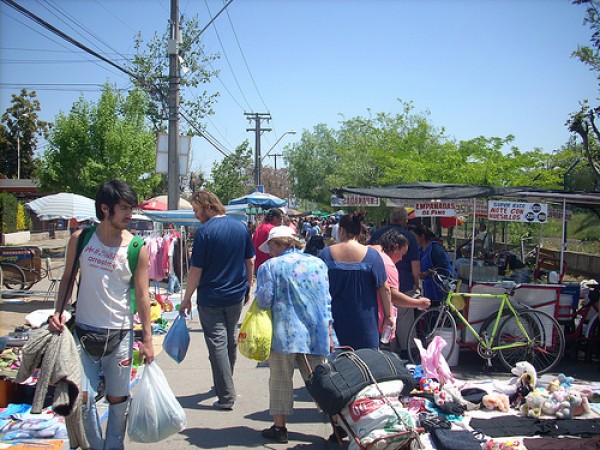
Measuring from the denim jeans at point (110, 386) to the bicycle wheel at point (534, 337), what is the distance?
4.35m

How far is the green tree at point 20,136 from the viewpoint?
53281 mm

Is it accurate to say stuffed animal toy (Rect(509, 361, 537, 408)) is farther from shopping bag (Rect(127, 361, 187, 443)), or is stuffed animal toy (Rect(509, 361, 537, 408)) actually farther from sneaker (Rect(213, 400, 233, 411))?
shopping bag (Rect(127, 361, 187, 443))

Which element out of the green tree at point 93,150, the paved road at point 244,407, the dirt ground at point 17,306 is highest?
the green tree at point 93,150

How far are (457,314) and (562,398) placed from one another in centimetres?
168

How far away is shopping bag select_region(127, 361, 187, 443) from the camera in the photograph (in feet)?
11.5

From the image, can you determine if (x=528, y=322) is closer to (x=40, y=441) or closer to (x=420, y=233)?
(x=420, y=233)

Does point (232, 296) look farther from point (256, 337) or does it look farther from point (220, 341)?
point (256, 337)

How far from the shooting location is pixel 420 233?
777cm

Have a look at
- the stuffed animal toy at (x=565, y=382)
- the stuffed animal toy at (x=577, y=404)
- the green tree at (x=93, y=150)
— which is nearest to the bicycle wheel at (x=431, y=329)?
the stuffed animal toy at (x=565, y=382)

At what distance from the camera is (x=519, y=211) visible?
663cm

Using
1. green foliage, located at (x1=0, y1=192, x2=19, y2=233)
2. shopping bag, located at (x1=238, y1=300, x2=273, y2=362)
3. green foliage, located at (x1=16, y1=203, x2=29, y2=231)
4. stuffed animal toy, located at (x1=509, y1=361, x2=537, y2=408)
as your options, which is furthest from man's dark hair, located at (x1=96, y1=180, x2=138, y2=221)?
green foliage, located at (x1=16, y1=203, x2=29, y2=231)

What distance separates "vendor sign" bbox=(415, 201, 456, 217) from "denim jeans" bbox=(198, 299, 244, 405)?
380cm

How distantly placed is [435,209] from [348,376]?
474 cm

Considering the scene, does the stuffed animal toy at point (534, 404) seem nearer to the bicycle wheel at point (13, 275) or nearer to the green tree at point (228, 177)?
the bicycle wheel at point (13, 275)
